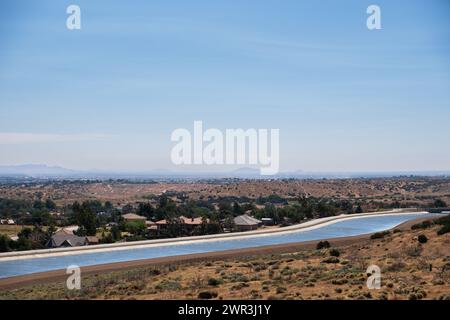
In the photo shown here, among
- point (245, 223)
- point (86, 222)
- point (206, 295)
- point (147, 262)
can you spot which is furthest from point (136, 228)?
point (206, 295)

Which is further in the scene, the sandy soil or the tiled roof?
the tiled roof

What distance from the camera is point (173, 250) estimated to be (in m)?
35.5

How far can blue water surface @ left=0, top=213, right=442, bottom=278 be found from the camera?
28.4 m

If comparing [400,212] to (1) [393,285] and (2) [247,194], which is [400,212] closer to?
(2) [247,194]

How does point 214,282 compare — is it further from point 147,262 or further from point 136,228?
point 136,228

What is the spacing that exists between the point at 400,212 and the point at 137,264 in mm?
46877

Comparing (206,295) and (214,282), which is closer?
(206,295)

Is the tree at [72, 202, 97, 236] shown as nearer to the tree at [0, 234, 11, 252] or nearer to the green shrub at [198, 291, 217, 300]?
the tree at [0, 234, 11, 252]

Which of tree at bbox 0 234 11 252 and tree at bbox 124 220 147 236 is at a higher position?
tree at bbox 0 234 11 252

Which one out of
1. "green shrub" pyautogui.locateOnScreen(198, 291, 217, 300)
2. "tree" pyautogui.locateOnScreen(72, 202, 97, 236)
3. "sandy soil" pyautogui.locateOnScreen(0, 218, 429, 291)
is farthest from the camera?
"tree" pyautogui.locateOnScreen(72, 202, 97, 236)

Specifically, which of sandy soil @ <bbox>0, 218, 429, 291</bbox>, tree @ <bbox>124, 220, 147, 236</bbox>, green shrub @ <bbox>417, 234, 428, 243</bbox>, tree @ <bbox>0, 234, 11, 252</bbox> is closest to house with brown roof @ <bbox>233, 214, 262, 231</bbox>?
tree @ <bbox>124, 220, 147, 236</bbox>

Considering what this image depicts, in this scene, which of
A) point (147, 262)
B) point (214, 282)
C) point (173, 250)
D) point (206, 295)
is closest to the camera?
point (206, 295)

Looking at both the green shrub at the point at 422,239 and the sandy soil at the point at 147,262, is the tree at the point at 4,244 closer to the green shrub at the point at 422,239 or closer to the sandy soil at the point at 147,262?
the sandy soil at the point at 147,262

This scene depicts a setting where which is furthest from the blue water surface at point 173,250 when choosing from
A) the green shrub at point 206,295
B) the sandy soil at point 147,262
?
the green shrub at point 206,295
